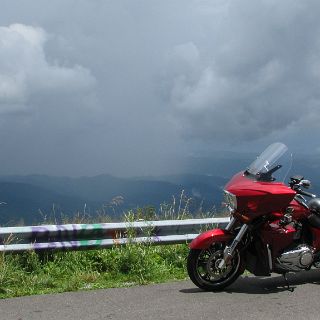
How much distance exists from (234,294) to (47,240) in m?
2.41

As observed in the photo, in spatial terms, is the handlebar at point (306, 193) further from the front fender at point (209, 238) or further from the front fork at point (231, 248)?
the front fender at point (209, 238)

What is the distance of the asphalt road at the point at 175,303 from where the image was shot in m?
5.79

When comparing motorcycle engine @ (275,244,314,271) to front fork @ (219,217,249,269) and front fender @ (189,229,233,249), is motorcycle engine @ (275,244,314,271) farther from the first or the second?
front fender @ (189,229,233,249)

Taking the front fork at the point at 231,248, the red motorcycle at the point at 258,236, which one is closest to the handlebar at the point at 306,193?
the red motorcycle at the point at 258,236

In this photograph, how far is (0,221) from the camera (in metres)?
8.75

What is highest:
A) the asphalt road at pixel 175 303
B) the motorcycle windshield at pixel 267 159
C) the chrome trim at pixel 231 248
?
the motorcycle windshield at pixel 267 159

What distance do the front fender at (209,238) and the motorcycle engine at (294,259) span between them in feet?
2.08

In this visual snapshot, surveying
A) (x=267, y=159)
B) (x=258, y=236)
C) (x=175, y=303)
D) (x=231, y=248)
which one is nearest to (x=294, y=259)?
(x=258, y=236)

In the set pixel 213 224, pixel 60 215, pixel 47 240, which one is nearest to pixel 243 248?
pixel 213 224

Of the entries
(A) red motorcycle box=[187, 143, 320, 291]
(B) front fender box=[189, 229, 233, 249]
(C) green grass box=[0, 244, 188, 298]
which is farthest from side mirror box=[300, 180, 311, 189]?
→ (C) green grass box=[0, 244, 188, 298]

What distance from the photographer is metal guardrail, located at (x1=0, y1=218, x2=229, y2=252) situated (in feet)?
23.9

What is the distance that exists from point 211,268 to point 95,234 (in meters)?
1.72

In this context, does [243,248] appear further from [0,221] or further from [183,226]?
[0,221]

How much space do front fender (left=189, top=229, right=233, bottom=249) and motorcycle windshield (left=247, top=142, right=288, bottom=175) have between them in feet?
2.48
